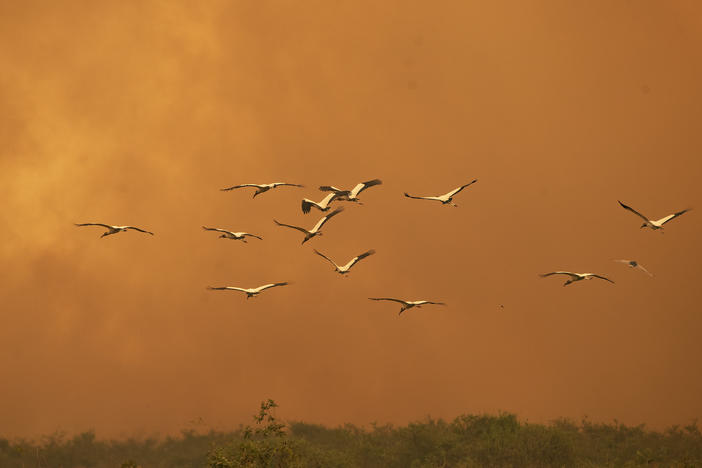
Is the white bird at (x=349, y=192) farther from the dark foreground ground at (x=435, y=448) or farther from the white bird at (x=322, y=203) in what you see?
the dark foreground ground at (x=435, y=448)

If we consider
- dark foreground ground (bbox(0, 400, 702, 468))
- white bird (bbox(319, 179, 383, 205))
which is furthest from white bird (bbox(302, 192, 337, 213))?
dark foreground ground (bbox(0, 400, 702, 468))

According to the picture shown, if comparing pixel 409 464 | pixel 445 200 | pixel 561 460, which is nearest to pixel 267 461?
pixel 445 200

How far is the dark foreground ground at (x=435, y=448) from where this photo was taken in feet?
137

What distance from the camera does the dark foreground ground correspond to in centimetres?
4162

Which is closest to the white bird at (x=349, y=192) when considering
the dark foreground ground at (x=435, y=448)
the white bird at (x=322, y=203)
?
the white bird at (x=322, y=203)

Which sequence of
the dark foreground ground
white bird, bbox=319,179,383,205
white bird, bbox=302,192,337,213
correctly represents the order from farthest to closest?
the dark foreground ground
white bird, bbox=302,192,337,213
white bird, bbox=319,179,383,205

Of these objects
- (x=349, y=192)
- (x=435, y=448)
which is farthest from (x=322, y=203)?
(x=435, y=448)

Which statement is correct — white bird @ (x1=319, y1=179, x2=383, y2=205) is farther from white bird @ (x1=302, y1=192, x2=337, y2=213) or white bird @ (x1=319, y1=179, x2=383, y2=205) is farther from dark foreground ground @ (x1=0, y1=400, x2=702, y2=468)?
dark foreground ground @ (x1=0, y1=400, x2=702, y2=468)

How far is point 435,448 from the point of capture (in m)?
44.4

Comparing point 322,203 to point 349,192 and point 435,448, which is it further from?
point 435,448

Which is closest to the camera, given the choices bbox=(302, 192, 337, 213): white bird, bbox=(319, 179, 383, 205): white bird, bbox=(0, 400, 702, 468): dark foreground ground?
bbox=(319, 179, 383, 205): white bird

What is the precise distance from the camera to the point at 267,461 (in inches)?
1149

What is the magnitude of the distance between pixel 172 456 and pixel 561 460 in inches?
1102

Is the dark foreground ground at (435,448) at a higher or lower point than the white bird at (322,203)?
lower
